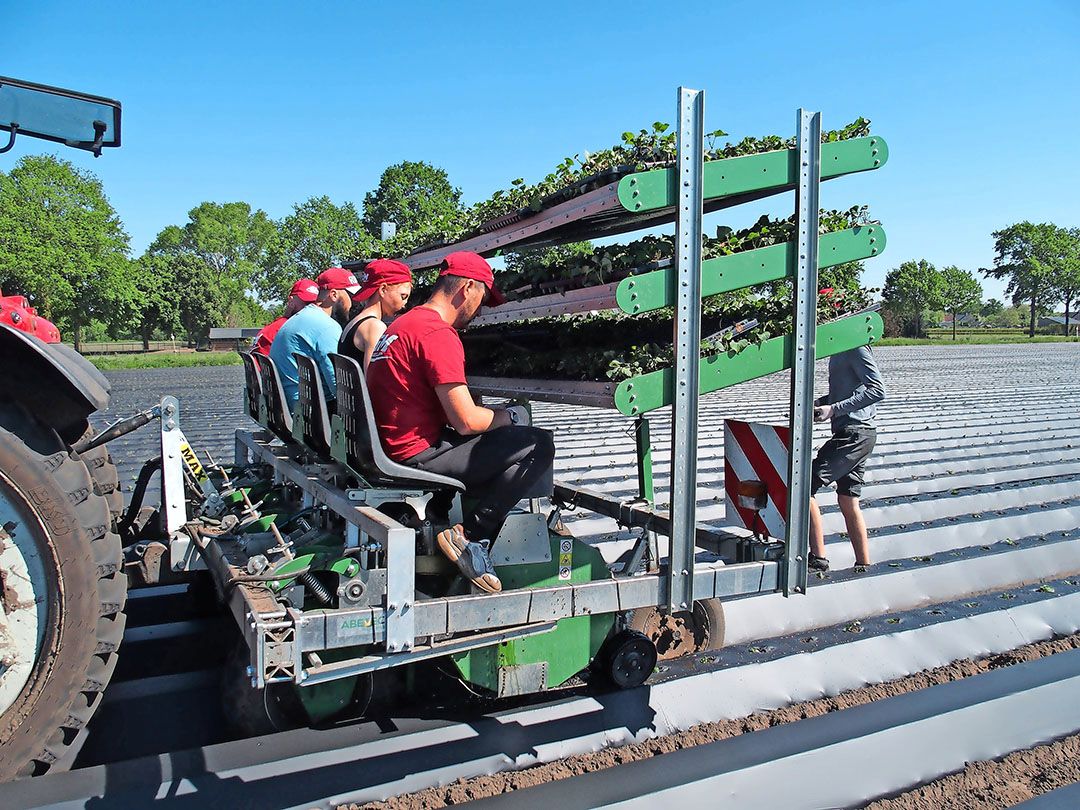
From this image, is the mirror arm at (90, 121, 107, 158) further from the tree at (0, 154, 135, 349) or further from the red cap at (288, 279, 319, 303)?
the tree at (0, 154, 135, 349)

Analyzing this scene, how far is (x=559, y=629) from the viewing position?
3439mm

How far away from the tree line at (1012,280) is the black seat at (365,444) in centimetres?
7405

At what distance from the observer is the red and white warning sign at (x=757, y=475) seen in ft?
11.3

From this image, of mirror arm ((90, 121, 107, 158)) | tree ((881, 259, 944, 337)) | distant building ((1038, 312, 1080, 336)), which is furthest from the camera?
distant building ((1038, 312, 1080, 336))

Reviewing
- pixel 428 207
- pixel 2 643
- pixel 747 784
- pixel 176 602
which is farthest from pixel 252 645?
pixel 428 207

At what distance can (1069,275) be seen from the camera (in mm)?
80938

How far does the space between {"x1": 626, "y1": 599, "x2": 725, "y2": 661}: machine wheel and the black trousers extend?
1156mm

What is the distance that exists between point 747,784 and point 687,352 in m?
1.59

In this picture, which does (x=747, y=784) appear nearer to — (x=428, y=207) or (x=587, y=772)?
(x=587, y=772)

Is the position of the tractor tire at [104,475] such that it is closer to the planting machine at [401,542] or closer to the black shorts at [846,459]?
the planting machine at [401,542]

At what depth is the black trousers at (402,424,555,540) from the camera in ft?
10.9

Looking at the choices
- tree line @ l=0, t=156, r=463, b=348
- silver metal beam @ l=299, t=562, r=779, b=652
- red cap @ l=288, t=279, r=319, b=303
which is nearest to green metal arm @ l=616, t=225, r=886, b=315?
silver metal beam @ l=299, t=562, r=779, b=652

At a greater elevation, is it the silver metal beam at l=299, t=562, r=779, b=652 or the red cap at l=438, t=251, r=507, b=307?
the red cap at l=438, t=251, r=507, b=307

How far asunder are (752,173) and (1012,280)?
9395 cm
